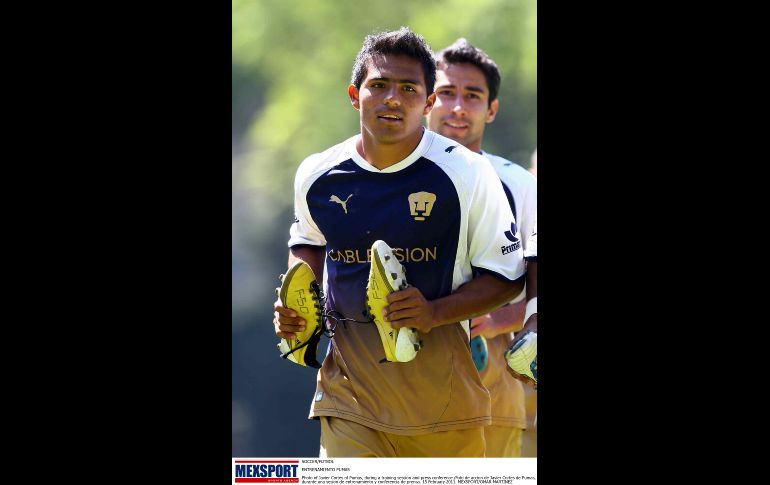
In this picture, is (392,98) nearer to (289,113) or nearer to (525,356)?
(525,356)

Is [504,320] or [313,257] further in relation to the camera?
[504,320]

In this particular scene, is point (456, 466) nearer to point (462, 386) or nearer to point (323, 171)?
point (462, 386)

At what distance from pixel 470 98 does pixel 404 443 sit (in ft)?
7.11

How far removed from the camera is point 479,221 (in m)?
5.25

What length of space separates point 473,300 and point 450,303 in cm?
11

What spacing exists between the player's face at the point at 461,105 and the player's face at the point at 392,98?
106cm

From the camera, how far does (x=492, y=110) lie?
653 centimetres

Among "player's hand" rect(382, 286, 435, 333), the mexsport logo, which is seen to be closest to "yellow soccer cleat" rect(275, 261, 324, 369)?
"player's hand" rect(382, 286, 435, 333)

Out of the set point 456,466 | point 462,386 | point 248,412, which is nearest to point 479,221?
point 462,386

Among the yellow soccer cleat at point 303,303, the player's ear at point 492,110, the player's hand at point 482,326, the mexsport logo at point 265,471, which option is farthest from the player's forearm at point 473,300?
the player's ear at point 492,110

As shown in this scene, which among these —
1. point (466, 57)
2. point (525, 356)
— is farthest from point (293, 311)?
point (466, 57)

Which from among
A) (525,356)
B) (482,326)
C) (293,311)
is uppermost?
(293,311)

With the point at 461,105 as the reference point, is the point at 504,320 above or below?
below

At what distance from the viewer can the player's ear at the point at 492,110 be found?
6.52 meters
